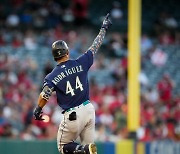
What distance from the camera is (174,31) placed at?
22297 mm

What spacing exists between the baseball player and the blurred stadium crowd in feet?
16.0

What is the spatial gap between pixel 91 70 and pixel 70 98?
30.0 ft

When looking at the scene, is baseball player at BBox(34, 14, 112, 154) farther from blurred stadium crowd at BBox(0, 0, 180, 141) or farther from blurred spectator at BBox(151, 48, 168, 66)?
blurred spectator at BBox(151, 48, 168, 66)

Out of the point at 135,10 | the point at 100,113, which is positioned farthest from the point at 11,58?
the point at 135,10

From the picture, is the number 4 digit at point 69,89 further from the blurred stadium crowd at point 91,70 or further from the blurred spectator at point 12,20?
the blurred spectator at point 12,20

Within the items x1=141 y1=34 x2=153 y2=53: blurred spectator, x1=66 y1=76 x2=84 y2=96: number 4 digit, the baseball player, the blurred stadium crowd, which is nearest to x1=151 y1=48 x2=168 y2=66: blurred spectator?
the blurred stadium crowd

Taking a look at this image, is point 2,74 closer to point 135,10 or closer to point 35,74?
point 35,74

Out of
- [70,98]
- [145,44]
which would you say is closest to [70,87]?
[70,98]

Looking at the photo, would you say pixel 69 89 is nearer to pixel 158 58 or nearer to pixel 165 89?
pixel 165 89

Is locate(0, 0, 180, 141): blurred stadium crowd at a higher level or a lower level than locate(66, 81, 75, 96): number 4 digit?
higher

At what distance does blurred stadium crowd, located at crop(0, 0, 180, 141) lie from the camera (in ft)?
53.1

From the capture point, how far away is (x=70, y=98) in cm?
997

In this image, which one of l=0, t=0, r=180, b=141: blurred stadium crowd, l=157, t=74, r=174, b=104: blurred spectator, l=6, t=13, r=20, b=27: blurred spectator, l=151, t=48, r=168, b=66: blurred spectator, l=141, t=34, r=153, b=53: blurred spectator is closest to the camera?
l=0, t=0, r=180, b=141: blurred stadium crowd

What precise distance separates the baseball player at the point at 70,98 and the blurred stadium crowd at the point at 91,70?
4882 millimetres
